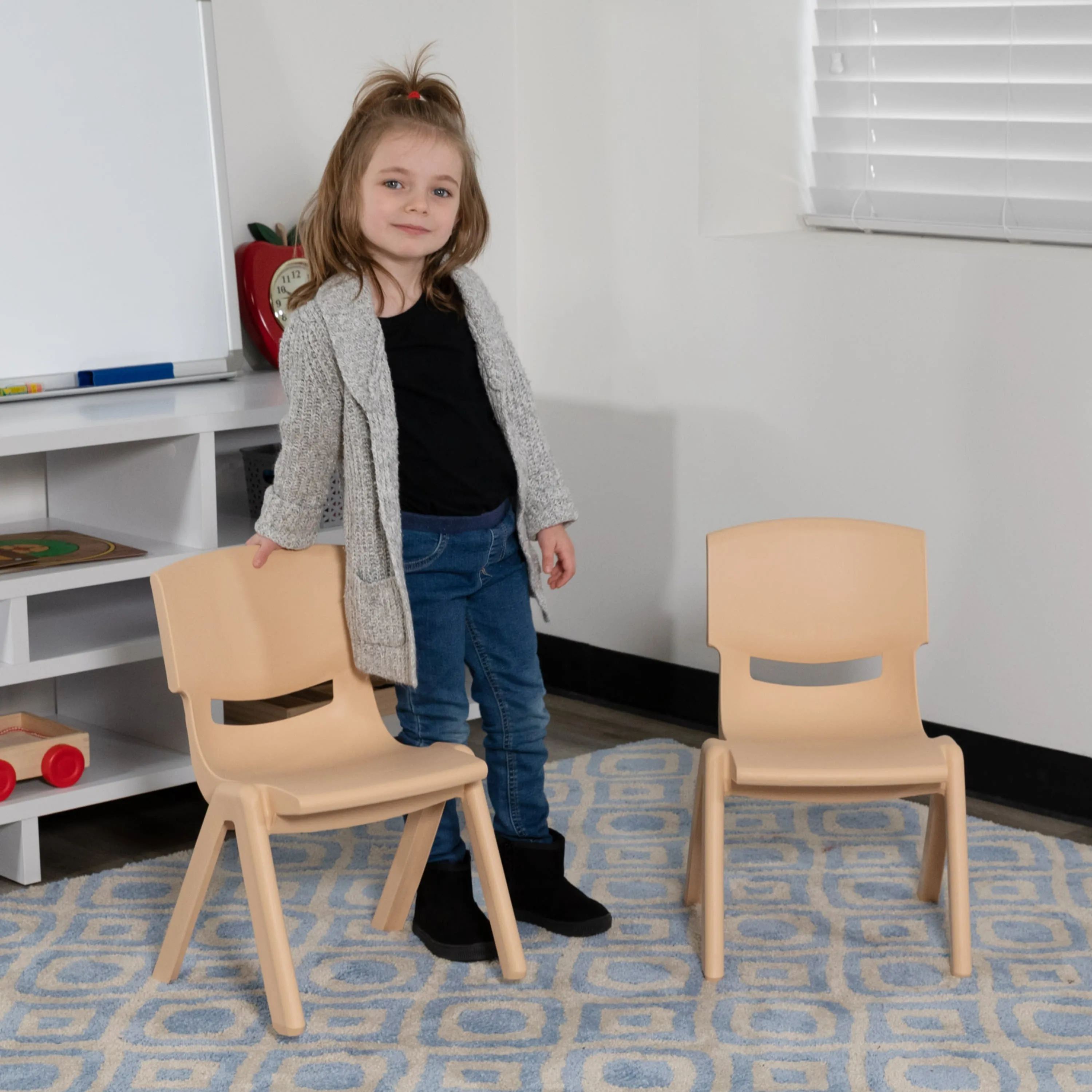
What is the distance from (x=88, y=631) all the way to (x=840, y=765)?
43.9 inches

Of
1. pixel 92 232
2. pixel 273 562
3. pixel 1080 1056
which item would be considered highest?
pixel 92 232

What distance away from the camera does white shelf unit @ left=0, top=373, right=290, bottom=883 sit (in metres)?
2.08

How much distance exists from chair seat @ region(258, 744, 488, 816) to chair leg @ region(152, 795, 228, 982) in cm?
7

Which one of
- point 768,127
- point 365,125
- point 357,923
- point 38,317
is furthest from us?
point 768,127

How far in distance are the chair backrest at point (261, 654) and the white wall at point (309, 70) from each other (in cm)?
87

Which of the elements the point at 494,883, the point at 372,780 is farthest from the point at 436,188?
the point at 494,883

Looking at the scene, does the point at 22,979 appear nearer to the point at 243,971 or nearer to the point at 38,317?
the point at 243,971

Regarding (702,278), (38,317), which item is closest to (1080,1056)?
(702,278)

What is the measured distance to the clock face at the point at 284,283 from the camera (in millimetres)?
2531

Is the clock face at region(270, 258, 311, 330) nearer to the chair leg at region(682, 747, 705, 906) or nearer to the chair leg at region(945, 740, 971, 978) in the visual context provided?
the chair leg at region(682, 747, 705, 906)

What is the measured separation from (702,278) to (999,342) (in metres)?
0.59

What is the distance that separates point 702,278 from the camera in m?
2.74

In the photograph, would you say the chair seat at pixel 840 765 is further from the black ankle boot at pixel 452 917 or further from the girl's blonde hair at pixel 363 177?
A: the girl's blonde hair at pixel 363 177

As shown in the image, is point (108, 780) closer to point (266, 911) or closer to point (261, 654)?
point (261, 654)
